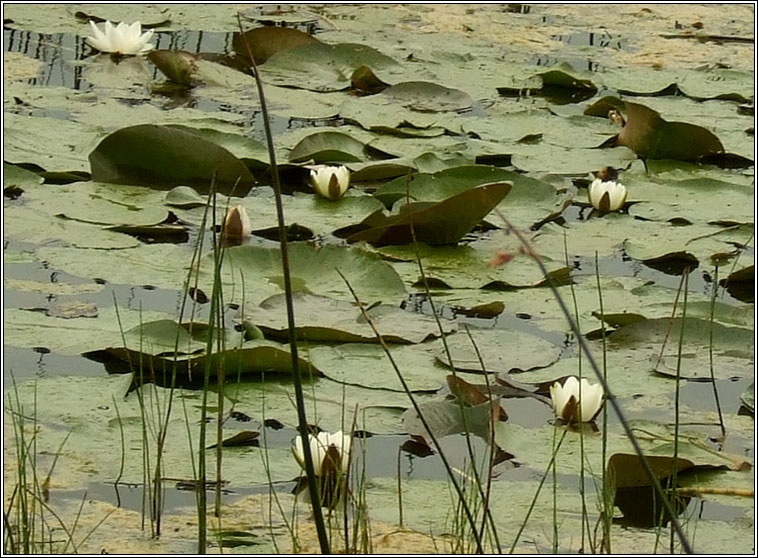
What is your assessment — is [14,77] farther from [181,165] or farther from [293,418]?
[293,418]

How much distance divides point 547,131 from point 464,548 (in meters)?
1.87

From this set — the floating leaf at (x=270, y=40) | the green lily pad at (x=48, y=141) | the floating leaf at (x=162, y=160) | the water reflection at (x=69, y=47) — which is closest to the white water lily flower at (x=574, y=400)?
the floating leaf at (x=162, y=160)

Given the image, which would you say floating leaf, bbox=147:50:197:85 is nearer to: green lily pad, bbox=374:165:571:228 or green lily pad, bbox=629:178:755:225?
green lily pad, bbox=374:165:571:228

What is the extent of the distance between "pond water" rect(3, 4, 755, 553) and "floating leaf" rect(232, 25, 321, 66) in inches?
5.2

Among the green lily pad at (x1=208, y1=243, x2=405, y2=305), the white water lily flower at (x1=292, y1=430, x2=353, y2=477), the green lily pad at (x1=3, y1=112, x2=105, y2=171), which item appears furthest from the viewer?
the green lily pad at (x1=3, y1=112, x2=105, y2=171)

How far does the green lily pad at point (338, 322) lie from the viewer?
1.99 meters

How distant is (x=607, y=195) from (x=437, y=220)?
1.47 feet

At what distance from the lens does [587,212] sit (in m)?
2.66

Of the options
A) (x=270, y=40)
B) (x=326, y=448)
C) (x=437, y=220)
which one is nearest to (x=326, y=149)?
(x=437, y=220)

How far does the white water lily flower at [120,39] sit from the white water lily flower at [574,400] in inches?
83.0

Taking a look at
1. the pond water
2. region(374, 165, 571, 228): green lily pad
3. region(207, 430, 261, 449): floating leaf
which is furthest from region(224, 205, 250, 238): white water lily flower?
region(207, 430, 261, 449): floating leaf

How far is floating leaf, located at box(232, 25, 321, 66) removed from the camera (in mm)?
3645

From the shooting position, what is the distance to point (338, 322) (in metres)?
2.05

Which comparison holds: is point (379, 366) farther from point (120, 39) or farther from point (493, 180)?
point (120, 39)
